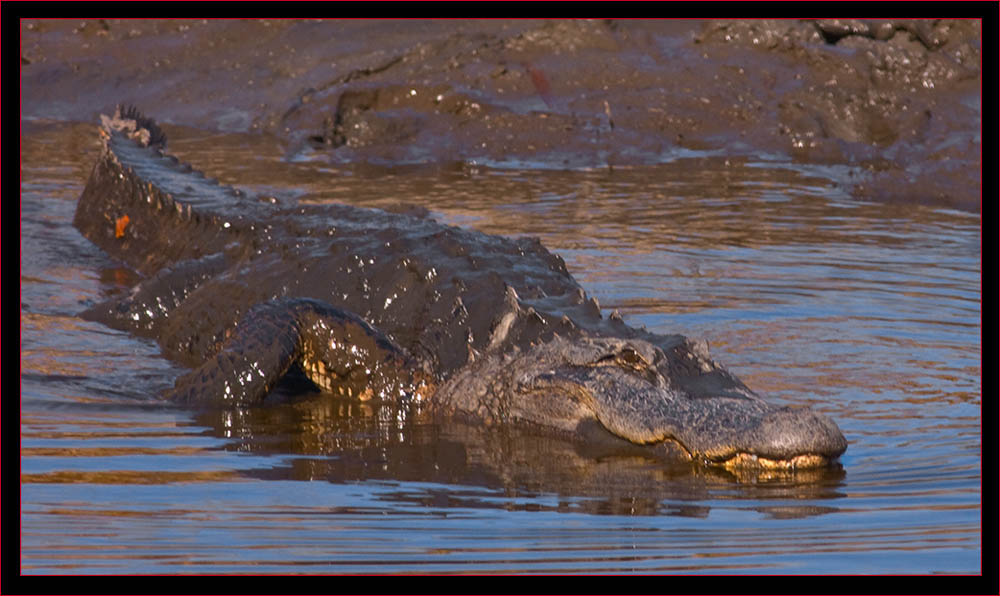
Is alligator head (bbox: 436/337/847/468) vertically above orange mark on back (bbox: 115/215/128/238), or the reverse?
alligator head (bbox: 436/337/847/468)

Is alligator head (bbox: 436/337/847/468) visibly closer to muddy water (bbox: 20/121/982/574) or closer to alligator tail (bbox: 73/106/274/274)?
muddy water (bbox: 20/121/982/574)

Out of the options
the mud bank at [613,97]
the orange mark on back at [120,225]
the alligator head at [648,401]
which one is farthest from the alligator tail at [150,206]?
the mud bank at [613,97]

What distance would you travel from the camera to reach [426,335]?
606 centimetres

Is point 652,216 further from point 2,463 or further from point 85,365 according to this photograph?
point 2,463

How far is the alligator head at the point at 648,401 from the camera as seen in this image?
15.5ft

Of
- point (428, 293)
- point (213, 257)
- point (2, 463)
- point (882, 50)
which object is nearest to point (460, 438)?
point (428, 293)

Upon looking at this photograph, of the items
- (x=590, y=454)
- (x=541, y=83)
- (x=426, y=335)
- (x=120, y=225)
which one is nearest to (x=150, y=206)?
(x=120, y=225)

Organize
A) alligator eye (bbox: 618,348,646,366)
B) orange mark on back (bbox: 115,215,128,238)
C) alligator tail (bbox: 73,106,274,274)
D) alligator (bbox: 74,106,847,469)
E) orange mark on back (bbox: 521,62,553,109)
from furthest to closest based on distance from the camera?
orange mark on back (bbox: 521,62,553,109) → orange mark on back (bbox: 115,215,128,238) → alligator tail (bbox: 73,106,274,274) → alligator eye (bbox: 618,348,646,366) → alligator (bbox: 74,106,847,469)

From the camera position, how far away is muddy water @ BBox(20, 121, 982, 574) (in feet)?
12.4

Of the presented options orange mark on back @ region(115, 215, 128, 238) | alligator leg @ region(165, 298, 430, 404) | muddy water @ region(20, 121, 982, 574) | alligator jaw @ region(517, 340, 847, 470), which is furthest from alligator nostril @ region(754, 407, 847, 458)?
orange mark on back @ region(115, 215, 128, 238)

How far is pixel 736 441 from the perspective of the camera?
4.76 metres

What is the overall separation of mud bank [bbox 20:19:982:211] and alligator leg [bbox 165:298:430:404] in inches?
219

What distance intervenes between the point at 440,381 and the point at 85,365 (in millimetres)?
1594

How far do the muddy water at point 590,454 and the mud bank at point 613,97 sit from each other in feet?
7.44
